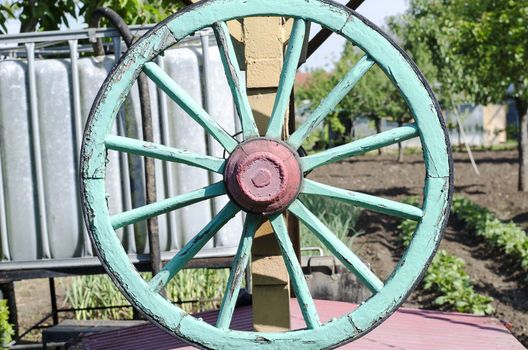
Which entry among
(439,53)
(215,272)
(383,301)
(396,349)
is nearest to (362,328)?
(383,301)

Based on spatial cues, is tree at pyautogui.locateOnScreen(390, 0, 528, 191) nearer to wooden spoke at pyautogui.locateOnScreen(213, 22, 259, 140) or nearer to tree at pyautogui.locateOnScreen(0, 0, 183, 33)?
tree at pyautogui.locateOnScreen(0, 0, 183, 33)

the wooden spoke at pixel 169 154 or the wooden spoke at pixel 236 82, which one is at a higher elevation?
the wooden spoke at pixel 236 82

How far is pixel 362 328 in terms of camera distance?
8.07 feet

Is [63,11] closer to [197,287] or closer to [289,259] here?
[197,287]

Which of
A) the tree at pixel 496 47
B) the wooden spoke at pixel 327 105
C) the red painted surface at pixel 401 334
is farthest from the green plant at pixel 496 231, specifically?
the wooden spoke at pixel 327 105

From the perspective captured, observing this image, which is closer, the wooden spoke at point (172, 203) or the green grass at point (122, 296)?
the wooden spoke at point (172, 203)

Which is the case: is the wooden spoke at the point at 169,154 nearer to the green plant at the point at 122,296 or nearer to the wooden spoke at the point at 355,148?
the wooden spoke at the point at 355,148

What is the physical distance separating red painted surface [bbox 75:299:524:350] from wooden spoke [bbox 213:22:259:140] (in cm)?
136

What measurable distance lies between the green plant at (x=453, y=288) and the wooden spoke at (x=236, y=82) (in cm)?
486

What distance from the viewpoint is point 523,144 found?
15.6 meters

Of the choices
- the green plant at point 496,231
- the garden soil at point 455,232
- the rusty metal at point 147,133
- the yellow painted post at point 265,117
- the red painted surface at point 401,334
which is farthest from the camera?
the green plant at point 496,231

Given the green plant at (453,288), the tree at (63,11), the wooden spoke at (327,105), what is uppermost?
the tree at (63,11)

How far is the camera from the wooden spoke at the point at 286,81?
2557 mm

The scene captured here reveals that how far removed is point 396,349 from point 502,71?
10200 millimetres
